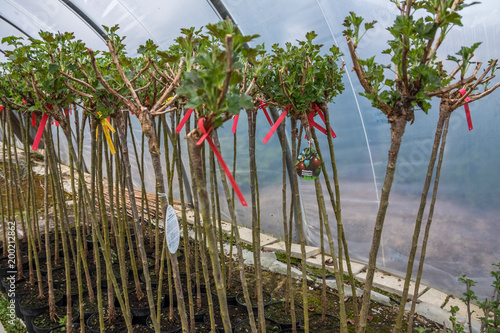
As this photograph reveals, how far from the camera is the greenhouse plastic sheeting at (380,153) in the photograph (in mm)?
2555

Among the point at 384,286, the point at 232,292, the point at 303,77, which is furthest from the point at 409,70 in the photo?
the point at 384,286

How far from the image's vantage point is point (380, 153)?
3.16 m

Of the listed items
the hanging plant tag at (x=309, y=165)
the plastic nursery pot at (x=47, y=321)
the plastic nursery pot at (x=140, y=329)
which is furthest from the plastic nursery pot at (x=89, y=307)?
the hanging plant tag at (x=309, y=165)

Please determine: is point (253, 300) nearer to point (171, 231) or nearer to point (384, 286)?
point (384, 286)

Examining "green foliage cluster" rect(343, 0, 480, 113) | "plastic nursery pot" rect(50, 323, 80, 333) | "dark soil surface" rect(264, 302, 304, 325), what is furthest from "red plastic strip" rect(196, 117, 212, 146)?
"plastic nursery pot" rect(50, 323, 80, 333)

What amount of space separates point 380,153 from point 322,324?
1.54 m

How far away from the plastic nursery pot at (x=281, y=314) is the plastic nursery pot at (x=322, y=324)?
8cm

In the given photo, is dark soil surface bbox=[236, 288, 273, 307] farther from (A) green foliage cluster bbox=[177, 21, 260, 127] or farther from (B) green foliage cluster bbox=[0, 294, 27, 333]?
(A) green foliage cluster bbox=[177, 21, 260, 127]

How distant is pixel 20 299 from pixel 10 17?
188 inches

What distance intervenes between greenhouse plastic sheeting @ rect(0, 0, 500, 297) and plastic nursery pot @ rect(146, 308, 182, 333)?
6.07ft

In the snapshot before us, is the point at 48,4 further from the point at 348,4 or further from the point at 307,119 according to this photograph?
the point at 307,119

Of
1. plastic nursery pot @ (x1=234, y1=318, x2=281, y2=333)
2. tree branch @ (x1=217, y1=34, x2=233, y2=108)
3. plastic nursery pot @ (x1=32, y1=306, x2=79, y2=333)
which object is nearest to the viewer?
tree branch @ (x1=217, y1=34, x2=233, y2=108)

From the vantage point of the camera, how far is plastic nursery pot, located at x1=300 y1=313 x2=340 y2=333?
90.9 inches

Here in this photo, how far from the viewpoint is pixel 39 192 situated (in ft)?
18.5
